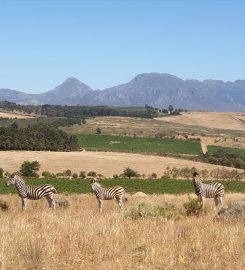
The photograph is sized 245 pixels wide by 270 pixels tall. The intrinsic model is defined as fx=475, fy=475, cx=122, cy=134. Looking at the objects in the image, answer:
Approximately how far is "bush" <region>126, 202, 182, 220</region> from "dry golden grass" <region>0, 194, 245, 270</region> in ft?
5.69

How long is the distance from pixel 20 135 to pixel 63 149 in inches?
486

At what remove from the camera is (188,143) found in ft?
521

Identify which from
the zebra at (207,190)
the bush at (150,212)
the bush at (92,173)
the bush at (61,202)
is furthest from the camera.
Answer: the bush at (92,173)

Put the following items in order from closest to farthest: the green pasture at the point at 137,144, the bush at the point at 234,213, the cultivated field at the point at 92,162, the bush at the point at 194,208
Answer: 1. the bush at the point at 234,213
2. the bush at the point at 194,208
3. the cultivated field at the point at 92,162
4. the green pasture at the point at 137,144

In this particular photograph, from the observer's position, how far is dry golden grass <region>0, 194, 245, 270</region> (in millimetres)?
9359

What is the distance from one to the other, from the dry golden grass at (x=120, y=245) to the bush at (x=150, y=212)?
5.69ft

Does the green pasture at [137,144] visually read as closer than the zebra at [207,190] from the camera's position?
No

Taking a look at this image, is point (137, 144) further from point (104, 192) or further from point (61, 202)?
point (104, 192)

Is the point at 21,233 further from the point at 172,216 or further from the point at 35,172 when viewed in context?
the point at 35,172

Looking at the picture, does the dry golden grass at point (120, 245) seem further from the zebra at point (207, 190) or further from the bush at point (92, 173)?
the bush at point (92, 173)

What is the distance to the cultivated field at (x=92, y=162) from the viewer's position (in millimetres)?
92562

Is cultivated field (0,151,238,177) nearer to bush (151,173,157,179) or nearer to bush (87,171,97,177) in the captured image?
bush (87,171,97,177)

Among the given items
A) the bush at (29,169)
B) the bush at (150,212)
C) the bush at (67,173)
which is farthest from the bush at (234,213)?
the bush at (67,173)

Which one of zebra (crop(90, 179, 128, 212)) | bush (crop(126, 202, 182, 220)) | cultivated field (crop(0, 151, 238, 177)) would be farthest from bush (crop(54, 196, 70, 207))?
cultivated field (crop(0, 151, 238, 177))
